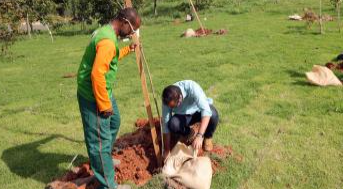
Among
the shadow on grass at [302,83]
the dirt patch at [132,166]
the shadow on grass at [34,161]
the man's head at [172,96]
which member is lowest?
the shadow on grass at [34,161]

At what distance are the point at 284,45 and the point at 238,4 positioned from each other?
45.2ft

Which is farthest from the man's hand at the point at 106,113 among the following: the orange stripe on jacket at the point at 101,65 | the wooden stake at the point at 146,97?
the wooden stake at the point at 146,97

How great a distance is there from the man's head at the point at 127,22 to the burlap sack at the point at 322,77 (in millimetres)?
5336

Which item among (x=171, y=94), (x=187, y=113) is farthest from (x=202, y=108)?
(x=171, y=94)

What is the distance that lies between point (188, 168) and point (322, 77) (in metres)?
4.90

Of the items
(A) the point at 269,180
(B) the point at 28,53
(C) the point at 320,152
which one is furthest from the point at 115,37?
(B) the point at 28,53

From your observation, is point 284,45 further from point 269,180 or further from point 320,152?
point 269,180

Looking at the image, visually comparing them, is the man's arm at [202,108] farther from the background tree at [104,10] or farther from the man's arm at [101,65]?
the background tree at [104,10]

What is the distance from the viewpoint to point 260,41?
13.5m

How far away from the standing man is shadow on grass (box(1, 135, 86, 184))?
1.22m

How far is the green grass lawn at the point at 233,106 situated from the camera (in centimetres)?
504

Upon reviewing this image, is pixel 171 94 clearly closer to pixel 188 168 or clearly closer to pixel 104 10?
pixel 188 168

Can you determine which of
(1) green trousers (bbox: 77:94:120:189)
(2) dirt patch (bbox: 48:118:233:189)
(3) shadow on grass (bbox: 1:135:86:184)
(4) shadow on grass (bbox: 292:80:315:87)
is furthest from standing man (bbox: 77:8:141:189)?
(4) shadow on grass (bbox: 292:80:315:87)

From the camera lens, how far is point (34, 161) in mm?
5711
